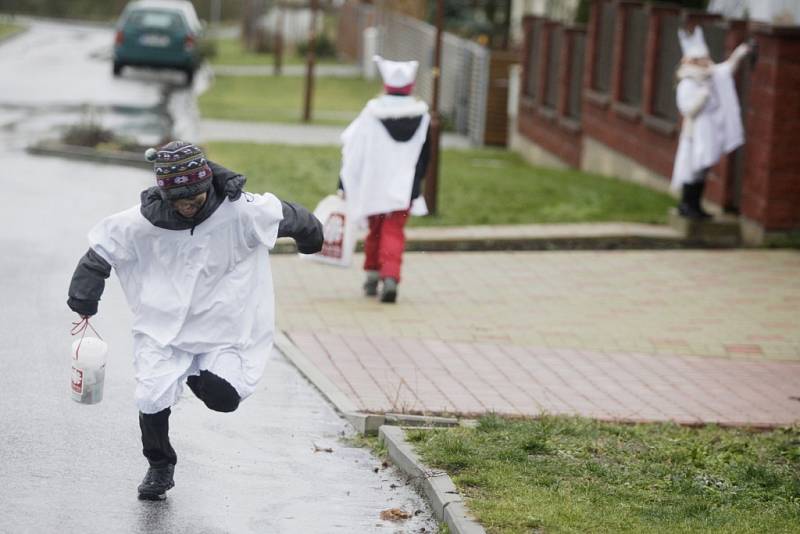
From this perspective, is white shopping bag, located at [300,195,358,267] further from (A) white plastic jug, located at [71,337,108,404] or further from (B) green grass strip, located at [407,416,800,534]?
(A) white plastic jug, located at [71,337,108,404]

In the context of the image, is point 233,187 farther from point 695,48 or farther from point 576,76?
point 576,76

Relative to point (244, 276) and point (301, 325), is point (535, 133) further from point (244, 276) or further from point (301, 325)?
point (244, 276)

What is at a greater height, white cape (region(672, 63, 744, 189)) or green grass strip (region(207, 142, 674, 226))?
white cape (region(672, 63, 744, 189))

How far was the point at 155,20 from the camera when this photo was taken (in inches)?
1355

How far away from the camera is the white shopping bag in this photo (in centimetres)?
1158

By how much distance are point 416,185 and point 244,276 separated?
210 inches

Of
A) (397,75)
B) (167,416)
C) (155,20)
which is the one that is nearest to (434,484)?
(167,416)

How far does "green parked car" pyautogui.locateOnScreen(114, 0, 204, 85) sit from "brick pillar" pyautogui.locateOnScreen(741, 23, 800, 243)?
20.3 m

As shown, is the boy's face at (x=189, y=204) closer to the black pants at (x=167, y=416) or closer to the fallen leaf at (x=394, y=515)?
the black pants at (x=167, y=416)

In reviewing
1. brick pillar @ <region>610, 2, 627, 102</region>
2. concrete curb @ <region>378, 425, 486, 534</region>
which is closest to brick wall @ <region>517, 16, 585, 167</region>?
brick pillar @ <region>610, 2, 627, 102</region>

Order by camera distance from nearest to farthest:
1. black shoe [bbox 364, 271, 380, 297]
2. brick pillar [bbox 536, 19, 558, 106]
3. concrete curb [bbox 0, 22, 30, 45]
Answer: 1. black shoe [bbox 364, 271, 380, 297]
2. brick pillar [bbox 536, 19, 558, 106]
3. concrete curb [bbox 0, 22, 30, 45]

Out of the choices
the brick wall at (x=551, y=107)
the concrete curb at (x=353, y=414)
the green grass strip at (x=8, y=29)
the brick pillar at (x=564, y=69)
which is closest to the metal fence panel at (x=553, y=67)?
the brick wall at (x=551, y=107)

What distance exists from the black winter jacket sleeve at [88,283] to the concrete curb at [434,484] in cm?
170

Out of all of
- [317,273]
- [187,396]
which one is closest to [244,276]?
[187,396]
